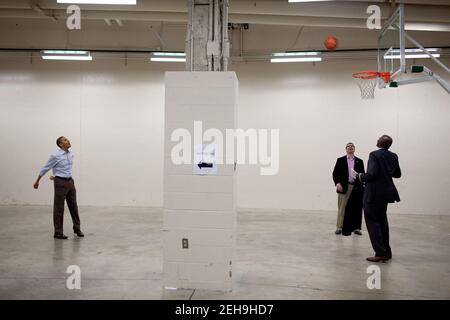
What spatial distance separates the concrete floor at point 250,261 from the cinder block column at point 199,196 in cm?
23

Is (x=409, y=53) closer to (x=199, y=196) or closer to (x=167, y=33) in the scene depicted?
(x=167, y=33)

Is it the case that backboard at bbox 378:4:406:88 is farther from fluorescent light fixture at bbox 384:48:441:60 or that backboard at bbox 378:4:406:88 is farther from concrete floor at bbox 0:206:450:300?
concrete floor at bbox 0:206:450:300

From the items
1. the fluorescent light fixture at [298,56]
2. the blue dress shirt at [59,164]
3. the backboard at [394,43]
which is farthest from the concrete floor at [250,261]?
the fluorescent light fixture at [298,56]

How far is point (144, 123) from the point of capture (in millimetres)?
9312

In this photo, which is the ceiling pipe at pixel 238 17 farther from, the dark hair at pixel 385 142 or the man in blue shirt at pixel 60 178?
the dark hair at pixel 385 142

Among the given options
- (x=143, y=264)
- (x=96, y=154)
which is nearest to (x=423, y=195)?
(x=143, y=264)

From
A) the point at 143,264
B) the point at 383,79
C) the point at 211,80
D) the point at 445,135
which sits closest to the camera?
the point at 211,80

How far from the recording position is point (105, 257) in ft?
15.7

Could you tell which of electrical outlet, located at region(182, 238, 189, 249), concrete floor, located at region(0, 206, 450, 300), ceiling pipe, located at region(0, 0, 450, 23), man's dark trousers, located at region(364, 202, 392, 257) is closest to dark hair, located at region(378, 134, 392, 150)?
man's dark trousers, located at region(364, 202, 392, 257)

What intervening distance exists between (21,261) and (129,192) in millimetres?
4719

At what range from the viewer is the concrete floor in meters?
3.62

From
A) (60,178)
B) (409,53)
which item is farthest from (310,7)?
(60,178)

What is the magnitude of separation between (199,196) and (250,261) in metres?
1.50
